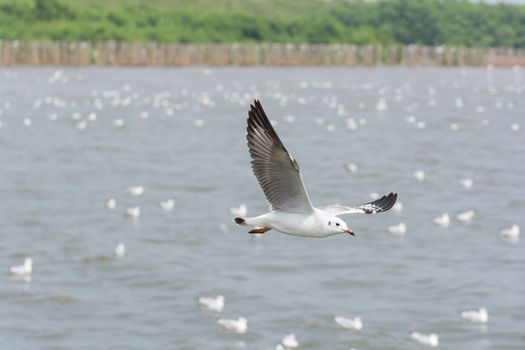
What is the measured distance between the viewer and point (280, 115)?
172 feet

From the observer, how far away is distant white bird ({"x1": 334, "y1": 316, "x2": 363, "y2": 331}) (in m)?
19.1

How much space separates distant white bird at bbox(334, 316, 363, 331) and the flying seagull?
7979 millimetres

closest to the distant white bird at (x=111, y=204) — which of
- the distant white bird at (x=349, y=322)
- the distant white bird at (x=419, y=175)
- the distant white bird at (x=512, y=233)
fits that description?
the distant white bird at (x=512, y=233)

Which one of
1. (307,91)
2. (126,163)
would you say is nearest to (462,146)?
(126,163)

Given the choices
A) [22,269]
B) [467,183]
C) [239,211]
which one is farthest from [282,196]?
[467,183]

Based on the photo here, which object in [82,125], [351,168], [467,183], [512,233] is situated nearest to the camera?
[512,233]

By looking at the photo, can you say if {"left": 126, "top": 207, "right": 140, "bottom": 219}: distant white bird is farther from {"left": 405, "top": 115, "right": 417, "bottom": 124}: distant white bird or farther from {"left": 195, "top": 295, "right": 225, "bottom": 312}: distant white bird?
{"left": 405, "top": 115, "right": 417, "bottom": 124}: distant white bird

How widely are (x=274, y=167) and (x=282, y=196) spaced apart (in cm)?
36

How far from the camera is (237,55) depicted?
95.9 meters

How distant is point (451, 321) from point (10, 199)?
13320 mm

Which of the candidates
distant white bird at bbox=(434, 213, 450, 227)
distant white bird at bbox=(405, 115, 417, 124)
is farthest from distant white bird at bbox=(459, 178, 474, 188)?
distant white bird at bbox=(405, 115, 417, 124)

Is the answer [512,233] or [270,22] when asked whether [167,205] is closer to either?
[512,233]

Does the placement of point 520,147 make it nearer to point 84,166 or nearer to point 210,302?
point 84,166

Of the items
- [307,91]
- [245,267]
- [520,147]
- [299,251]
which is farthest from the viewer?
[307,91]
